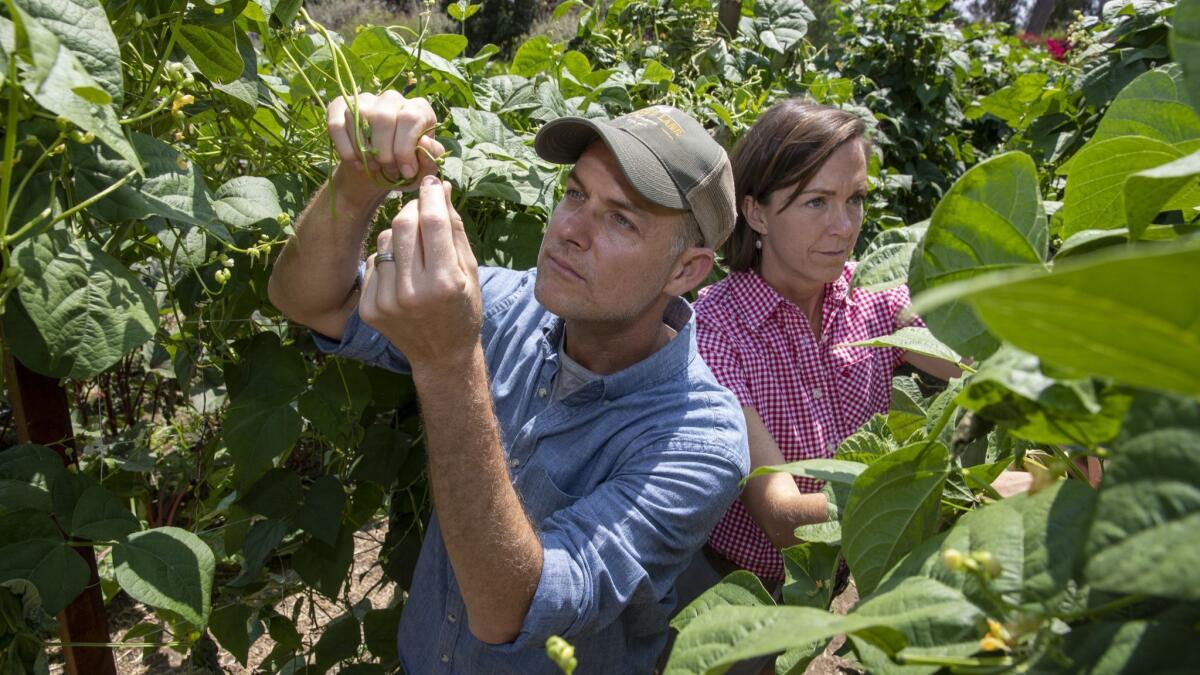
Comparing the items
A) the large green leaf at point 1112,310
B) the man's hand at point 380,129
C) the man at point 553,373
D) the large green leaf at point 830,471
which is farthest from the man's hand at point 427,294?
the large green leaf at point 1112,310

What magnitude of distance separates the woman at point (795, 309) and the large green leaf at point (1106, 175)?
1233 millimetres

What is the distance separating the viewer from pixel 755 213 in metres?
2.36

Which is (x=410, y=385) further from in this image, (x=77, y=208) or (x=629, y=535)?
(x=77, y=208)

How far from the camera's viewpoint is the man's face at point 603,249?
165 centimetres

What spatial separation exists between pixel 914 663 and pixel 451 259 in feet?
2.62

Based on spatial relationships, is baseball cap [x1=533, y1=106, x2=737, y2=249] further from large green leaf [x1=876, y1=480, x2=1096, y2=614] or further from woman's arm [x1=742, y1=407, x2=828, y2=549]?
large green leaf [x1=876, y1=480, x2=1096, y2=614]

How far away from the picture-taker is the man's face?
65.0 inches

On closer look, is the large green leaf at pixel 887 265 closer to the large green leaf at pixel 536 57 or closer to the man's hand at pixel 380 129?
the man's hand at pixel 380 129

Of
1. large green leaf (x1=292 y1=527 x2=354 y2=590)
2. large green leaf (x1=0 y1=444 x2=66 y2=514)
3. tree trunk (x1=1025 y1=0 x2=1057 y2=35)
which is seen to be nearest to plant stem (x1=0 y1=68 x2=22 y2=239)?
large green leaf (x1=0 y1=444 x2=66 y2=514)

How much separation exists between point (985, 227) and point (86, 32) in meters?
0.82

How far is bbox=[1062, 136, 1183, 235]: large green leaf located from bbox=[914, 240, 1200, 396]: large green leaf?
1.26 ft

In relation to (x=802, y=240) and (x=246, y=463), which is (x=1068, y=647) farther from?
(x=802, y=240)

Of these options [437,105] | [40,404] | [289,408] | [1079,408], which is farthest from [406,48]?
[1079,408]

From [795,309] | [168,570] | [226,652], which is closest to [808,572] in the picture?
[168,570]
